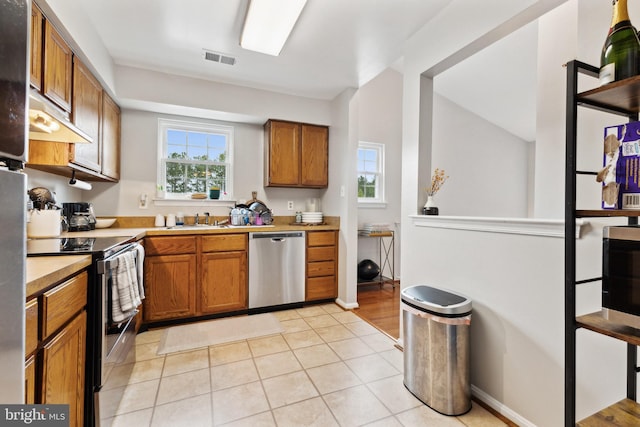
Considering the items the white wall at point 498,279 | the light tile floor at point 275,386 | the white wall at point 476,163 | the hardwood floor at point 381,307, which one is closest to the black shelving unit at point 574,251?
the white wall at point 498,279

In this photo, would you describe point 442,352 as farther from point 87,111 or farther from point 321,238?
point 87,111

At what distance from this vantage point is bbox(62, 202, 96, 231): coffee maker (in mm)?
2498

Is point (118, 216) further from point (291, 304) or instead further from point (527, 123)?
point (527, 123)

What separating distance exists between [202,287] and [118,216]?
4.28ft

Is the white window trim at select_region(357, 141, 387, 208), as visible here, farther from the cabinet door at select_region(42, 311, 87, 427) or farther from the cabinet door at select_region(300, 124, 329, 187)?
the cabinet door at select_region(42, 311, 87, 427)

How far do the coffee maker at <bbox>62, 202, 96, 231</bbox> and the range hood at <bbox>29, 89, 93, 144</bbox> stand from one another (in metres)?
1.09

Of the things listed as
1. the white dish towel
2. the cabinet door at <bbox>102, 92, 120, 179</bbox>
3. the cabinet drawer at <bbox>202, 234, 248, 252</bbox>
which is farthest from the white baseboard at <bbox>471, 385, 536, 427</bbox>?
the cabinet door at <bbox>102, 92, 120, 179</bbox>

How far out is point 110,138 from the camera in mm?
2828

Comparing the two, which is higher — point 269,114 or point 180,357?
point 269,114

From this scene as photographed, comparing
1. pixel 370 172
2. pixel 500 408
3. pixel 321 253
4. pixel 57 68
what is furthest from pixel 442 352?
pixel 370 172

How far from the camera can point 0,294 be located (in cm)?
60

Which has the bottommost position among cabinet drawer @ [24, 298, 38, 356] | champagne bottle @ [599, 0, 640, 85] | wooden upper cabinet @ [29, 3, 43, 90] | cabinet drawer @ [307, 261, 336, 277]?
cabinet drawer @ [307, 261, 336, 277]

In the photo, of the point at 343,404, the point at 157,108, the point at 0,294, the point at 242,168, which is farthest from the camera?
the point at 242,168

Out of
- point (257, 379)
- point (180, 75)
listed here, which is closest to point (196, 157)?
point (180, 75)
